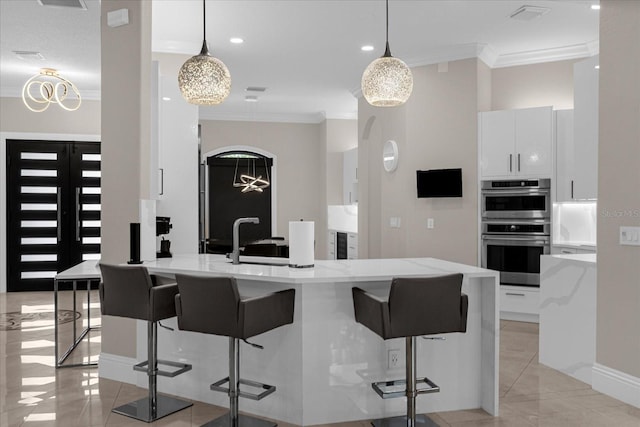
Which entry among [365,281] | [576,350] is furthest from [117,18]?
[576,350]

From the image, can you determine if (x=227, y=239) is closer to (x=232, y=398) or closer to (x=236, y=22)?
(x=236, y=22)

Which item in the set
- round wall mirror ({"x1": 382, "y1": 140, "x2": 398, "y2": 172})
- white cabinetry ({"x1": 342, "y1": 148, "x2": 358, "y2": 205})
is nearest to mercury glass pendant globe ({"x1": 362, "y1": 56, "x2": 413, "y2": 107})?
round wall mirror ({"x1": 382, "y1": 140, "x2": 398, "y2": 172})

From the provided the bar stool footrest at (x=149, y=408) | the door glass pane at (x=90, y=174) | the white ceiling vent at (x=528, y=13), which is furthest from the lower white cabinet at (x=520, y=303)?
the door glass pane at (x=90, y=174)

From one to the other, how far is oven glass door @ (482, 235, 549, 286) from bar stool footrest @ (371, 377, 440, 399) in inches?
118

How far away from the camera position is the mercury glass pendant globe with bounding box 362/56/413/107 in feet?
11.6

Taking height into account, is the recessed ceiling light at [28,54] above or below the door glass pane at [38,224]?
above

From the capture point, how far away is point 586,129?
4.39 meters

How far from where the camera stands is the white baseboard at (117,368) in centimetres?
395

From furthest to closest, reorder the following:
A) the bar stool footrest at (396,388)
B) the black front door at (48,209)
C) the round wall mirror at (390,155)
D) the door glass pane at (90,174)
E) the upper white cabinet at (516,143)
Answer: the door glass pane at (90,174) → the black front door at (48,209) → the round wall mirror at (390,155) → the upper white cabinet at (516,143) → the bar stool footrest at (396,388)

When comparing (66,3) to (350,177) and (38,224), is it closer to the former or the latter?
(38,224)

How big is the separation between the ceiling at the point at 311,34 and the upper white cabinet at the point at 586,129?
66 centimetres

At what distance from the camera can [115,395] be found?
145 inches

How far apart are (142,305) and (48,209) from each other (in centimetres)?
584

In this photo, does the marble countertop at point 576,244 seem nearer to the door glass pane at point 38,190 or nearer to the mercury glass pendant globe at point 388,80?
the mercury glass pendant globe at point 388,80
